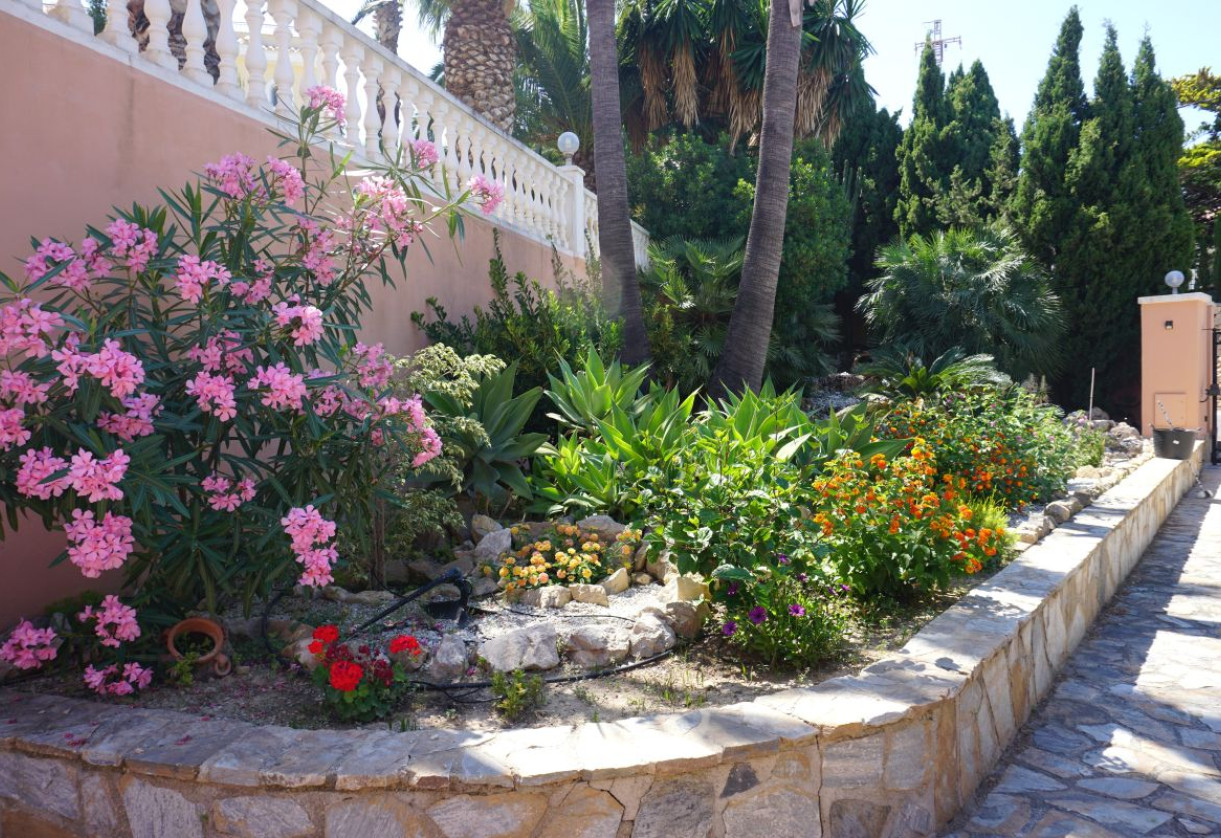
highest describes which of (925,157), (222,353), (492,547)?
(925,157)

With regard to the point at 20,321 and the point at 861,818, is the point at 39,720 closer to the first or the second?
the point at 20,321

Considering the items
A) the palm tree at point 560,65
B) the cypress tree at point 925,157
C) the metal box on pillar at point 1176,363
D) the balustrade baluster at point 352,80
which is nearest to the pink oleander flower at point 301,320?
the balustrade baluster at point 352,80

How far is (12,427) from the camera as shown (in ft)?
7.92

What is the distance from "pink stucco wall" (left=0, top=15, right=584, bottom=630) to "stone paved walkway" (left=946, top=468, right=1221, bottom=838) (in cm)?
339

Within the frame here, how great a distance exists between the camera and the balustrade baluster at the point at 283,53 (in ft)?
15.6

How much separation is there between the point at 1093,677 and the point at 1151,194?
1388 cm

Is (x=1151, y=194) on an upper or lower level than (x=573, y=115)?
lower

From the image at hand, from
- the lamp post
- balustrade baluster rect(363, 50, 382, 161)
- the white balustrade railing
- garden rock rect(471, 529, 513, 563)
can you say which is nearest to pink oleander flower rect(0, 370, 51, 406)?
the white balustrade railing

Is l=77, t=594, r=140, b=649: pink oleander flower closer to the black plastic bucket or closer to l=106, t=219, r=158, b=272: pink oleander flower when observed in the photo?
l=106, t=219, r=158, b=272: pink oleander flower

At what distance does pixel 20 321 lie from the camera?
2.44m

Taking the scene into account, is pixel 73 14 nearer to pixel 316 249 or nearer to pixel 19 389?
pixel 316 249

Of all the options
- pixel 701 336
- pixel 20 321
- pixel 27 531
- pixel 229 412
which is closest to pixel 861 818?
pixel 229 412

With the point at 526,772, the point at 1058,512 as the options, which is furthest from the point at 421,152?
the point at 1058,512

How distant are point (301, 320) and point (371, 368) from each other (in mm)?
529
